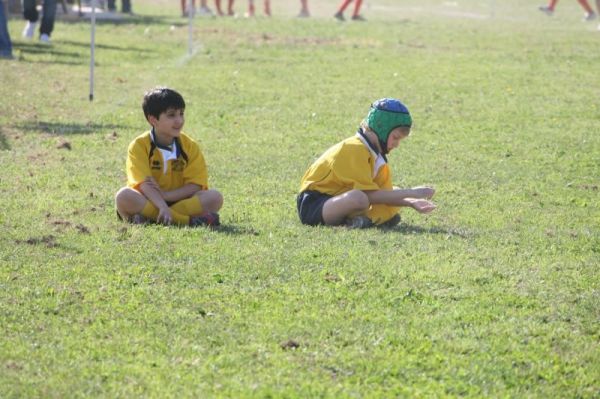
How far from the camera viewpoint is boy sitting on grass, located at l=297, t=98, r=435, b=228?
28.0 feet

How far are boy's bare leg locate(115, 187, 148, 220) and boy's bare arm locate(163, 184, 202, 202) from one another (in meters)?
0.20

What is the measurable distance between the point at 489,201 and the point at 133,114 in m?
5.70

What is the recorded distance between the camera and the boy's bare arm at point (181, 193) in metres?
8.65

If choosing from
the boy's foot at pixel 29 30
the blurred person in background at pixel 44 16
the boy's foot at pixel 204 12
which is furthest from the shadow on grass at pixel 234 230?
the boy's foot at pixel 204 12

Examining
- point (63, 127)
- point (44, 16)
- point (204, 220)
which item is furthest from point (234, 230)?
point (44, 16)

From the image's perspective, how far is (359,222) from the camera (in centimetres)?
861

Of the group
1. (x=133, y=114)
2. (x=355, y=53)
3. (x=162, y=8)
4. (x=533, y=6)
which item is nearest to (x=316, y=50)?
(x=355, y=53)

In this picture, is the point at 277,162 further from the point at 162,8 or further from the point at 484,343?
the point at 162,8

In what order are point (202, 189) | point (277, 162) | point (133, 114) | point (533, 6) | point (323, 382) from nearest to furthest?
point (323, 382), point (202, 189), point (277, 162), point (133, 114), point (533, 6)

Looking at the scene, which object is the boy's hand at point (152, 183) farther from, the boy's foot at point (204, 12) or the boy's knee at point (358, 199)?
the boy's foot at point (204, 12)

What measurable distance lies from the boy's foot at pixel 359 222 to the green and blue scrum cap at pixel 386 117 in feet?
1.78

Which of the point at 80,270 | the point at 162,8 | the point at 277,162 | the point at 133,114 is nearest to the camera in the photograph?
the point at 80,270

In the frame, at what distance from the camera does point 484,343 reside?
599 centimetres

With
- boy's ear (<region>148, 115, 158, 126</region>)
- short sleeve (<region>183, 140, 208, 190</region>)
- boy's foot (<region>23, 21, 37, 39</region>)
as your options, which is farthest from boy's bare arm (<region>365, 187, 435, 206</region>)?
boy's foot (<region>23, 21, 37, 39</region>)
